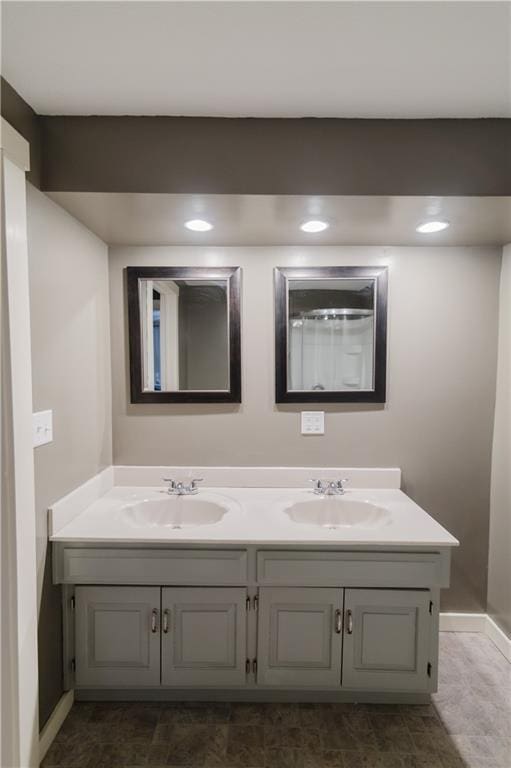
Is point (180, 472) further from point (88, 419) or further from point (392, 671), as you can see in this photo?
point (392, 671)

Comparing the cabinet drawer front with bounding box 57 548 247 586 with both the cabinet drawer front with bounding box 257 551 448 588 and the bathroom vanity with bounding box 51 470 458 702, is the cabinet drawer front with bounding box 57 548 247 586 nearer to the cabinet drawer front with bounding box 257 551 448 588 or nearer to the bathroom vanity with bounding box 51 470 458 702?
the bathroom vanity with bounding box 51 470 458 702

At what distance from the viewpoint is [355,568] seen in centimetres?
157

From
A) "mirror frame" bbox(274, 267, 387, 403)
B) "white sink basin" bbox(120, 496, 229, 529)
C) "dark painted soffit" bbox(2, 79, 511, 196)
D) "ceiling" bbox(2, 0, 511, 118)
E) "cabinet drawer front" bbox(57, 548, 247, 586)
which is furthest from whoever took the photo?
"mirror frame" bbox(274, 267, 387, 403)

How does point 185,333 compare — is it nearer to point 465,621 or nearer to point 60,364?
point 60,364

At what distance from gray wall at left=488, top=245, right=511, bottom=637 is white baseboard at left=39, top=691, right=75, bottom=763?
210 cm

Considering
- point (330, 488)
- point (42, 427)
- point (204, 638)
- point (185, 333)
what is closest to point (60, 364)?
point (42, 427)

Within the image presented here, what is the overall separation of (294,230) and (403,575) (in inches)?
60.8

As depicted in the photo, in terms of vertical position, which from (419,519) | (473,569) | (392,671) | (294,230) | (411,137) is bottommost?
(392,671)

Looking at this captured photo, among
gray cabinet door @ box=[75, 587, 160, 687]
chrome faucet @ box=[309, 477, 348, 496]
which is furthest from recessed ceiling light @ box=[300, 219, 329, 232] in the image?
gray cabinet door @ box=[75, 587, 160, 687]

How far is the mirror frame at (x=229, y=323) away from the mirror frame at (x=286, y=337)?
0.69ft

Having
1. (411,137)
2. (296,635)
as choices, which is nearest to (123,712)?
(296,635)

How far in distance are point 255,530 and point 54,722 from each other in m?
1.06

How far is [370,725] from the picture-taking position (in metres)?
1.59

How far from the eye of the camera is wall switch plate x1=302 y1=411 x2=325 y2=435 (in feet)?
6.95
